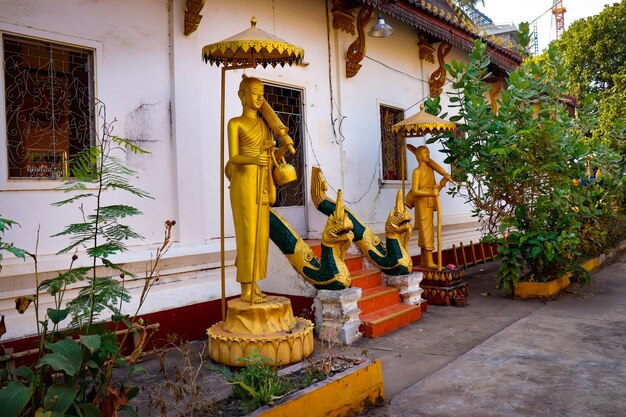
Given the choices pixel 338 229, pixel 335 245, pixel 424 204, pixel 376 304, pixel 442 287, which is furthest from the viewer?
pixel 424 204

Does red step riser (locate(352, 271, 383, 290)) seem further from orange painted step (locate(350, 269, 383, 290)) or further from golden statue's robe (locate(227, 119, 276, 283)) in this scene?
golden statue's robe (locate(227, 119, 276, 283))

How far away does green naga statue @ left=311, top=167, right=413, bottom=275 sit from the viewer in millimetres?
6449

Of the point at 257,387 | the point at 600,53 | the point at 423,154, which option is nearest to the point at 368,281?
the point at 423,154

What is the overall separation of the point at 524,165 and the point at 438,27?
2.51 m

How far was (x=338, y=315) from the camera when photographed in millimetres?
5539

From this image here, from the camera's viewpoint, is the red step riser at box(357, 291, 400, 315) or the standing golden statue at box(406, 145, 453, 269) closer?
the red step riser at box(357, 291, 400, 315)

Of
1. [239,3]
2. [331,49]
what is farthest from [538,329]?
[239,3]

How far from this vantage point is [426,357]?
5090mm

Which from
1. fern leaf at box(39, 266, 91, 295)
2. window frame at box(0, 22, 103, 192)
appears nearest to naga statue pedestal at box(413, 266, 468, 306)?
window frame at box(0, 22, 103, 192)

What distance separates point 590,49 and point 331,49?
18333mm

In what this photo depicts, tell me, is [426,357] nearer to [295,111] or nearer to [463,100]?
[295,111]

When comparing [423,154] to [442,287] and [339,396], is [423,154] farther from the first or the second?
[339,396]

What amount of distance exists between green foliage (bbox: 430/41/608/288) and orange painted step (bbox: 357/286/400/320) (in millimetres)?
1920

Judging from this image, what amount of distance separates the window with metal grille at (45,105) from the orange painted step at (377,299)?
3200mm
